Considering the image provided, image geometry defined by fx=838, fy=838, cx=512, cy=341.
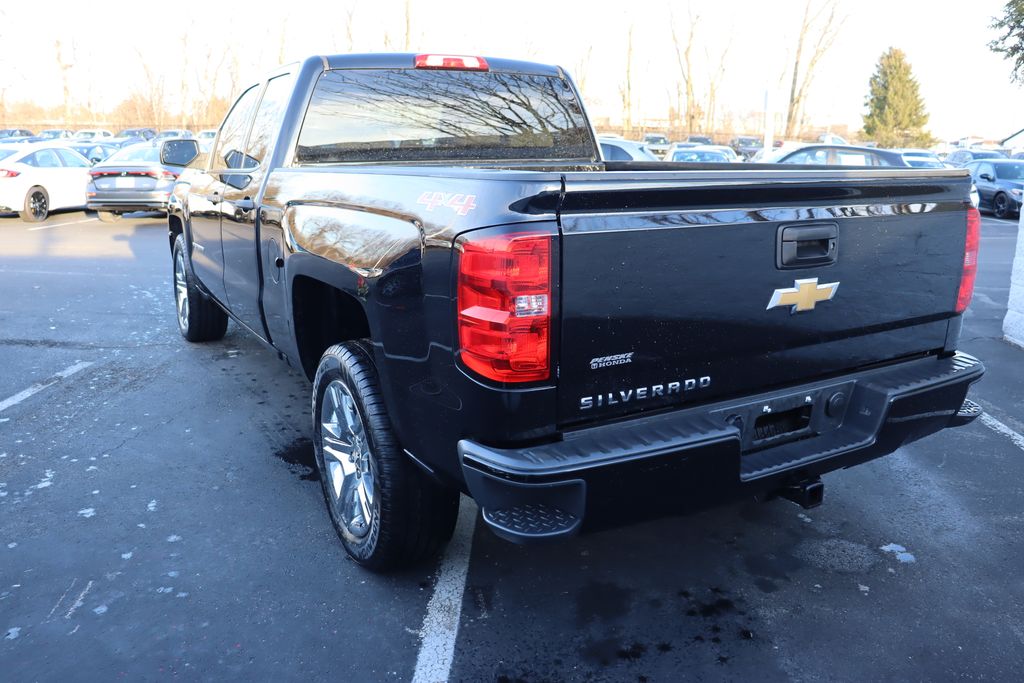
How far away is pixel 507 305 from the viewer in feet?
7.76

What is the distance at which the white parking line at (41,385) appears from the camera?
5309 mm

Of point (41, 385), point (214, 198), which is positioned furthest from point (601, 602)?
point (41, 385)

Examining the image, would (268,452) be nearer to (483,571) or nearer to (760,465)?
(483,571)

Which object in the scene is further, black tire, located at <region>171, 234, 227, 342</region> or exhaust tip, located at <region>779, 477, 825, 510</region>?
black tire, located at <region>171, 234, 227, 342</region>

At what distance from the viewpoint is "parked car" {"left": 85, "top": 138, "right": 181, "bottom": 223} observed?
15.3 meters

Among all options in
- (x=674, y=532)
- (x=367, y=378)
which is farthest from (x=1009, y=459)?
(x=367, y=378)

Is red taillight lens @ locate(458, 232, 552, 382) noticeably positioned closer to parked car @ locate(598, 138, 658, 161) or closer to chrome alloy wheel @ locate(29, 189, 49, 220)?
parked car @ locate(598, 138, 658, 161)

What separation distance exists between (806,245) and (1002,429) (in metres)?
3.05

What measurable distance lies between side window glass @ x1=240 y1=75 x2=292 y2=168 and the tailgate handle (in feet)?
8.86

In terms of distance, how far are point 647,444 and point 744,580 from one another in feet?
3.67

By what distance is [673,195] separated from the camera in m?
2.56

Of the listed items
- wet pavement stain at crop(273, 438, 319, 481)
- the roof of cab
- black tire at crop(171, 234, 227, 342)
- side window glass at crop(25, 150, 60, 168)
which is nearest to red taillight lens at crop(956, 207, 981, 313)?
the roof of cab

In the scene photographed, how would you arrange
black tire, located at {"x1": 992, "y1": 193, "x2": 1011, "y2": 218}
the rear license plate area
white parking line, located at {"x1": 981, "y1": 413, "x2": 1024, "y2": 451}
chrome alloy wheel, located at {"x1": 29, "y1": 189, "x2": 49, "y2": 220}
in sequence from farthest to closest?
black tire, located at {"x1": 992, "y1": 193, "x2": 1011, "y2": 218}, chrome alloy wheel, located at {"x1": 29, "y1": 189, "x2": 49, "y2": 220}, white parking line, located at {"x1": 981, "y1": 413, "x2": 1024, "y2": 451}, the rear license plate area

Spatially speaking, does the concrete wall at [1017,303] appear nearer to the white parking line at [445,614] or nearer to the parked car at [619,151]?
the parked car at [619,151]
